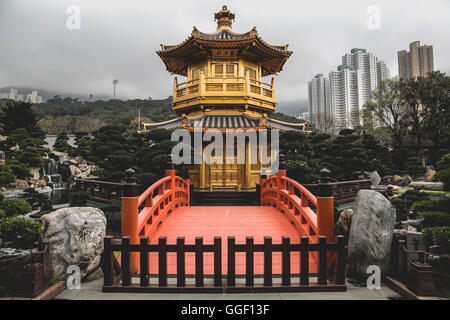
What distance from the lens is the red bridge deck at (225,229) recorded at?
461 centimetres

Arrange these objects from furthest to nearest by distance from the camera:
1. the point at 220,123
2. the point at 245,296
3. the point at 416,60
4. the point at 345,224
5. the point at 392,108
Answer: the point at 416,60 → the point at 392,108 → the point at 220,123 → the point at 345,224 → the point at 245,296

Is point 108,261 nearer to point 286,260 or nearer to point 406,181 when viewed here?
Result: point 286,260

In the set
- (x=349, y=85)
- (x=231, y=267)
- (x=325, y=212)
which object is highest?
(x=349, y=85)

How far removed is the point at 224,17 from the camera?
16.0 metres

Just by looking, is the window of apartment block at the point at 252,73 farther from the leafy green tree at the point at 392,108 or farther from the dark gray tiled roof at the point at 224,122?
the leafy green tree at the point at 392,108

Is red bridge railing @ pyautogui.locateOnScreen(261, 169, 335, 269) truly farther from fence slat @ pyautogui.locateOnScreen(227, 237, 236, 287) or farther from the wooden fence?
fence slat @ pyautogui.locateOnScreen(227, 237, 236, 287)

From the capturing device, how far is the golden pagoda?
41.9ft

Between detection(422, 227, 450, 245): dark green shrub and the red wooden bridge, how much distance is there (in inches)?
62.1

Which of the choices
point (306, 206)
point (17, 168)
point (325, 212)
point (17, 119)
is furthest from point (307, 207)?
point (17, 119)

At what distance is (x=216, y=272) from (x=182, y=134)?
9.70 meters

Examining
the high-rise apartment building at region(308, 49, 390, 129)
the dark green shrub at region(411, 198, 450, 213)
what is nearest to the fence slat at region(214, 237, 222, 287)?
the dark green shrub at region(411, 198, 450, 213)

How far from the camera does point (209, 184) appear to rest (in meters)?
12.8

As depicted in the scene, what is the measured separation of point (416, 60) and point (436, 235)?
158ft
